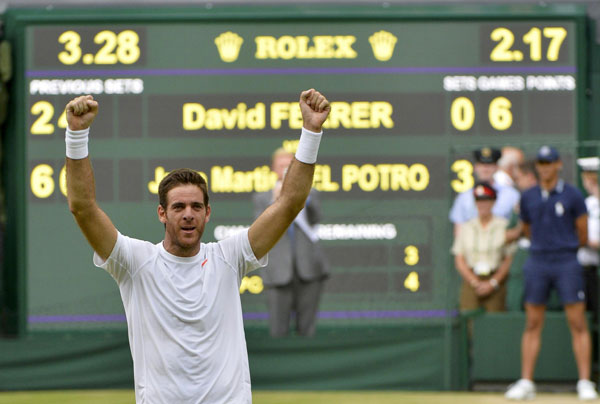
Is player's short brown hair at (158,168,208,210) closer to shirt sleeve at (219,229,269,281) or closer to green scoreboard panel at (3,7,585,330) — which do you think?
shirt sleeve at (219,229,269,281)

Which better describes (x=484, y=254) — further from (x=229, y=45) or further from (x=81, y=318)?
(x=81, y=318)

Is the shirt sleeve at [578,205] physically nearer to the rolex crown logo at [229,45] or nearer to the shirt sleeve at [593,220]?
the shirt sleeve at [593,220]

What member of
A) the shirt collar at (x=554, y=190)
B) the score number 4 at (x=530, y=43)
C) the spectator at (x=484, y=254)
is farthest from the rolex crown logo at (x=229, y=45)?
the shirt collar at (x=554, y=190)

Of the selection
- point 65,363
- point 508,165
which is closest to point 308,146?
point 65,363

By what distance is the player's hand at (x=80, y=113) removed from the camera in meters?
3.55

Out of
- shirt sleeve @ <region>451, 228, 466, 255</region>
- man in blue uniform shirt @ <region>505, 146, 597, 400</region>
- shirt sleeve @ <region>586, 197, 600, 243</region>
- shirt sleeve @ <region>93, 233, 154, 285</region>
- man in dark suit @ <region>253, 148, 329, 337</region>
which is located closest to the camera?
shirt sleeve @ <region>93, 233, 154, 285</region>

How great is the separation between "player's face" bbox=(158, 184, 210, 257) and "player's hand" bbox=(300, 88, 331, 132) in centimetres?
44

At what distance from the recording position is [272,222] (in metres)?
3.77

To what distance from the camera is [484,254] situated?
908 cm

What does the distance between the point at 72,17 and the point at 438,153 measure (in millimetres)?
3571

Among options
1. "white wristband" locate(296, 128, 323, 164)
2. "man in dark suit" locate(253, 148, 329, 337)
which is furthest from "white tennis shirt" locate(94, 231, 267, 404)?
"man in dark suit" locate(253, 148, 329, 337)

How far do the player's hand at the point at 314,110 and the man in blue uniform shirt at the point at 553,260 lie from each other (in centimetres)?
487

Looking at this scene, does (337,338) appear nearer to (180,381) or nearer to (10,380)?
(10,380)

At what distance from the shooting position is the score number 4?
10258 millimetres
